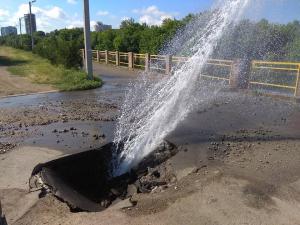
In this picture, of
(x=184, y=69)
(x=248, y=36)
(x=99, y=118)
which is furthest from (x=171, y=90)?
(x=248, y=36)

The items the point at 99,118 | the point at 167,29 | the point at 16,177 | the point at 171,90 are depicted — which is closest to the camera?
the point at 16,177

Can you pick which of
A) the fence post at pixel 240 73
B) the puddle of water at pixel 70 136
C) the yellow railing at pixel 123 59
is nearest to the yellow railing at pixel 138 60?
the yellow railing at pixel 123 59

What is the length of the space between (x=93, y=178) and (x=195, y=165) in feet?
6.87

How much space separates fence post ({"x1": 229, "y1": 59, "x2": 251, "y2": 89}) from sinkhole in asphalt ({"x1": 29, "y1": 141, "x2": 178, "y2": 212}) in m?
9.31

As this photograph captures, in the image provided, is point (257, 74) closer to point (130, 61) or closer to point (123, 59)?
A: point (130, 61)

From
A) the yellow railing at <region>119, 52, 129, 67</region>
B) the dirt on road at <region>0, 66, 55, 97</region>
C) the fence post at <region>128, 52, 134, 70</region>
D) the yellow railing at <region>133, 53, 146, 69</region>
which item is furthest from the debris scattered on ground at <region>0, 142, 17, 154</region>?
the yellow railing at <region>119, 52, 129, 67</region>

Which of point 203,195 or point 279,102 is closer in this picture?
point 203,195

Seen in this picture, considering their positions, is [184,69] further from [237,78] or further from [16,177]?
[237,78]

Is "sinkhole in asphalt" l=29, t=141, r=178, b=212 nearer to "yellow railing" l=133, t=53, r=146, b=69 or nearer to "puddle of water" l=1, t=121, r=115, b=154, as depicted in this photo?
"puddle of water" l=1, t=121, r=115, b=154

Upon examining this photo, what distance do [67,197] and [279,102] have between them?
928cm

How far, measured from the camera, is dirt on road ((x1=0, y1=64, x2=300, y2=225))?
193 inches

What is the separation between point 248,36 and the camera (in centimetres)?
2175

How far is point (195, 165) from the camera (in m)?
6.53

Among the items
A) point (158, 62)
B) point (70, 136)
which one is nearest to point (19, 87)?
point (158, 62)
